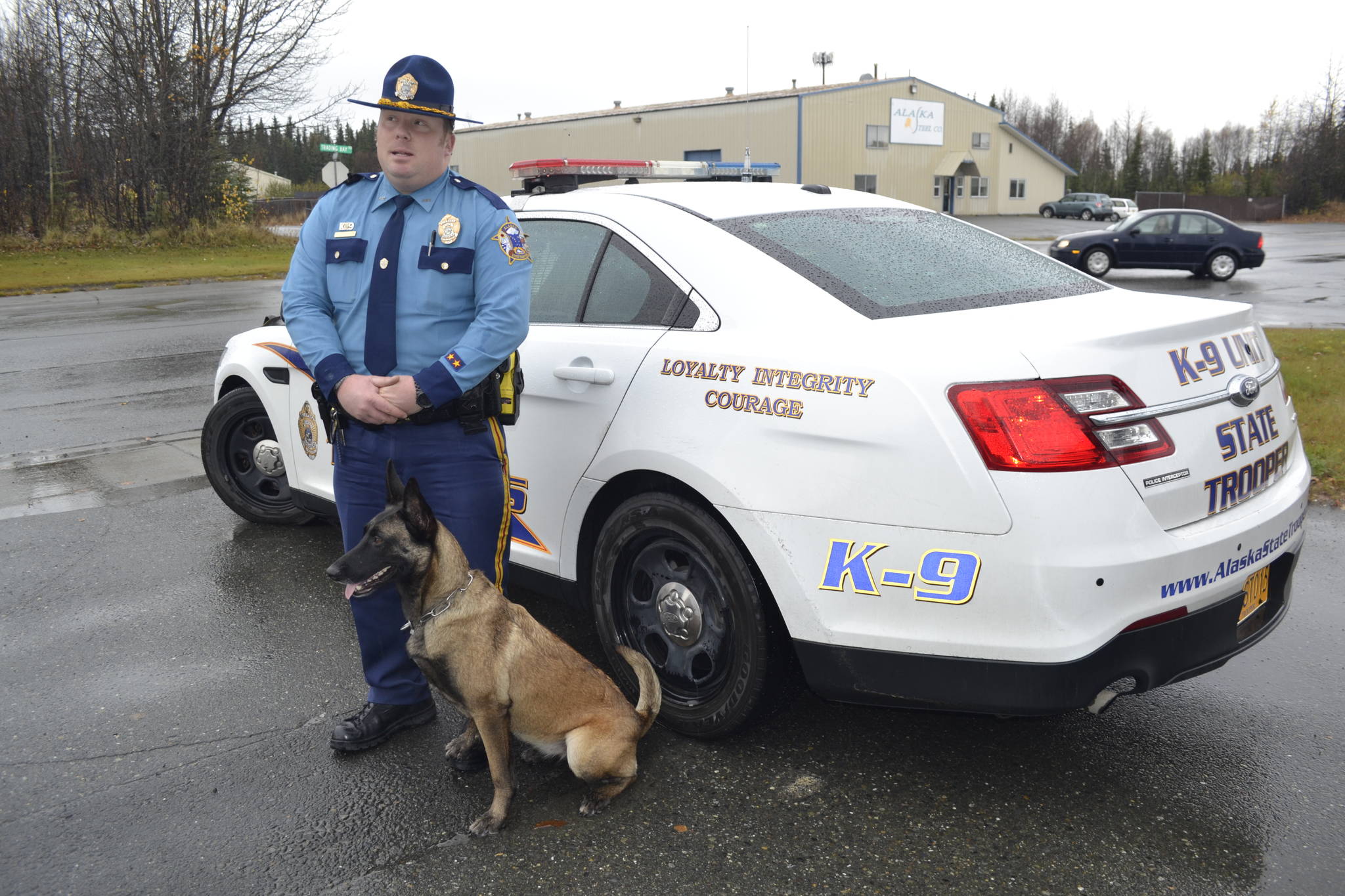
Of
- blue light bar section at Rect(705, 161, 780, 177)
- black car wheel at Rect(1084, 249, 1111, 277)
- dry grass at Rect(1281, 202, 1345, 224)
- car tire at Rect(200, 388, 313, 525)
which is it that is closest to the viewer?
blue light bar section at Rect(705, 161, 780, 177)

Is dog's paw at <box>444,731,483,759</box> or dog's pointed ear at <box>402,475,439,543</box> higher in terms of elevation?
dog's pointed ear at <box>402,475,439,543</box>

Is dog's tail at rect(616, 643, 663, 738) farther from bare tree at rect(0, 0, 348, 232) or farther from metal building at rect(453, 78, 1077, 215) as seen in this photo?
metal building at rect(453, 78, 1077, 215)

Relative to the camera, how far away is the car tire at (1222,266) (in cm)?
2022

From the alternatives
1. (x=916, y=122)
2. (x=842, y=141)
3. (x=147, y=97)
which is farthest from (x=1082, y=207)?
(x=147, y=97)

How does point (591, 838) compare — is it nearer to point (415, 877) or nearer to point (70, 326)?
point (415, 877)

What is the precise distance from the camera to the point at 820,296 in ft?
9.36

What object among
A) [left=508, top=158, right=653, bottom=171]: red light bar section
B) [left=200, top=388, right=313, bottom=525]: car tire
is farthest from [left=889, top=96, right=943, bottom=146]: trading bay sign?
[left=200, top=388, right=313, bottom=525]: car tire

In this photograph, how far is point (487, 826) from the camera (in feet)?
8.82

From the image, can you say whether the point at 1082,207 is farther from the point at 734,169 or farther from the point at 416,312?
the point at 416,312

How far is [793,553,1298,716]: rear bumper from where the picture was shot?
7.98 feet

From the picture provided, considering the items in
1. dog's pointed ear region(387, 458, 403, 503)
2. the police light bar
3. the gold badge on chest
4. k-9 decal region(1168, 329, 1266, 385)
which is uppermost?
the police light bar

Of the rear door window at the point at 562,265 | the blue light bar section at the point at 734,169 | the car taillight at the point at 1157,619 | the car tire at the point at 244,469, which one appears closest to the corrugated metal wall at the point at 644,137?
the blue light bar section at the point at 734,169

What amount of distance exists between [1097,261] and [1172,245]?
1.40m

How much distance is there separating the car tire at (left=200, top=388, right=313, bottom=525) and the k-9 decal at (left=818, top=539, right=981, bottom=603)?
338 cm
